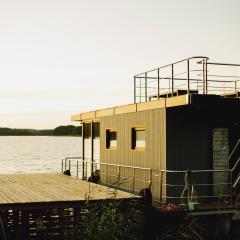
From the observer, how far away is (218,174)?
15.4 m

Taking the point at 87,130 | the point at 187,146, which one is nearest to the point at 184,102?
the point at 187,146

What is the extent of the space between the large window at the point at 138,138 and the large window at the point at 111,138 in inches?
66.4

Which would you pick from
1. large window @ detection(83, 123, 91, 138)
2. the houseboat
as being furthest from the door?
large window @ detection(83, 123, 91, 138)

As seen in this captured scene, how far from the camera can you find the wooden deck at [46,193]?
1268 cm

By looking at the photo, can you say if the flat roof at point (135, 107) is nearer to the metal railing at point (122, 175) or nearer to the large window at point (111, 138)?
the large window at point (111, 138)

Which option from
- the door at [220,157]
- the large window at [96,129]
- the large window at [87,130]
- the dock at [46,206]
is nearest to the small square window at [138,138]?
the dock at [46,206]

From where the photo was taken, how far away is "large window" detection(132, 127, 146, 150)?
16.5 meters

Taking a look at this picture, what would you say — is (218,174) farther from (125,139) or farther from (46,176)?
(46,176)

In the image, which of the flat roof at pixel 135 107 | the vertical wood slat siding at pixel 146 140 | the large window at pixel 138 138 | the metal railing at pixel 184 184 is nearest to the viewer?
the flat roof at pixel 135 107

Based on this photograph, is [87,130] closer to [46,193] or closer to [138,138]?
[138,138]

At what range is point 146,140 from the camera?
16109mm

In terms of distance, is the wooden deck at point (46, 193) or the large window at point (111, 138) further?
the large window at point (111, 138)

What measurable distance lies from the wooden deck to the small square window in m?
2.01

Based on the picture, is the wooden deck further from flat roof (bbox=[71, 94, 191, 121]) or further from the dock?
flat roof (bbox=[71, 94, 191, 121])
